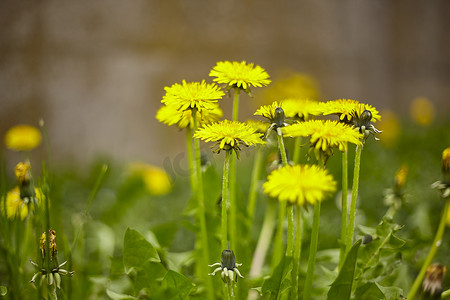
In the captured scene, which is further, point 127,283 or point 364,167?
point 364,167

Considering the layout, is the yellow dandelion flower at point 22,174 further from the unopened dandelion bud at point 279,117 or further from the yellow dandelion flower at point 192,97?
the unopened dandelion bud at point 279,117

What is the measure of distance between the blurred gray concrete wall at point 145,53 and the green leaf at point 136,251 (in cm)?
162

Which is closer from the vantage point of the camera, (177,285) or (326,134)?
(326,134)

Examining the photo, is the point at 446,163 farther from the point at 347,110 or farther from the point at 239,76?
the point at 239,76

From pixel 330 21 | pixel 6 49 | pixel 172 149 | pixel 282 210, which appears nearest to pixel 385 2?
pixel 330 21

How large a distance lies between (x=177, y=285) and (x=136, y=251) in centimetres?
12

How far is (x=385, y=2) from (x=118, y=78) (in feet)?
6.64

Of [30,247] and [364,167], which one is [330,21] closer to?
[364,167]

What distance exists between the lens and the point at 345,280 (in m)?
0.70

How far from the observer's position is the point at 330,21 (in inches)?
124

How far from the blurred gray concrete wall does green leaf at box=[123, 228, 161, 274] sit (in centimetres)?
162

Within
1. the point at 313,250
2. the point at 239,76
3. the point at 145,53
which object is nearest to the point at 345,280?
the point at 313,250

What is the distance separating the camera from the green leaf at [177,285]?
752 millimetres

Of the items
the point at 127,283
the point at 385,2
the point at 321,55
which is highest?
the point at 385,2
